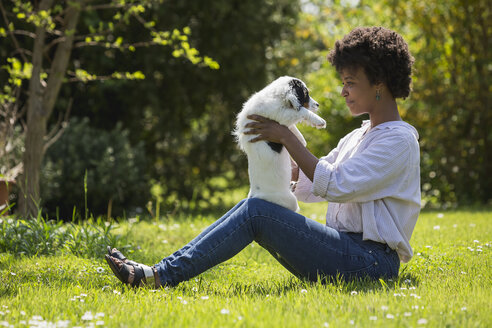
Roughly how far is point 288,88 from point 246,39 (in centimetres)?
551

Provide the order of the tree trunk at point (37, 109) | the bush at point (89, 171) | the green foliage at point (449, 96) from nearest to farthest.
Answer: the tree trunk at point (37, 109), the bush at point (89, 171), the green foliage at point (449, 96)

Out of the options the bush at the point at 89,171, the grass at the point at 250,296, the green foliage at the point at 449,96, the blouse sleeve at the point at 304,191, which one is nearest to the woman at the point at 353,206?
the grass at the point at 250,296

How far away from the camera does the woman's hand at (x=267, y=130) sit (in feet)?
10.4

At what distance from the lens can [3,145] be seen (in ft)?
19.9

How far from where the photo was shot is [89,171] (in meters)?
7.33

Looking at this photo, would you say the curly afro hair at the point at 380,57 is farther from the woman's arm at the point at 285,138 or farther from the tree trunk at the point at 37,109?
the tree trunk at the point at 37,109

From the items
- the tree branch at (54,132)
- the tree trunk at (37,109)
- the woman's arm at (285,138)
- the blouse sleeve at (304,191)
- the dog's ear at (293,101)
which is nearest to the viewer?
the woman's arm at (285,138)

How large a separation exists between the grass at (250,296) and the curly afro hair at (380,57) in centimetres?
116

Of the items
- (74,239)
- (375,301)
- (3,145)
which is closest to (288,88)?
(375,301)

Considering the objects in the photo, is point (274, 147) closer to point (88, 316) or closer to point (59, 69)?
point (88, 316)

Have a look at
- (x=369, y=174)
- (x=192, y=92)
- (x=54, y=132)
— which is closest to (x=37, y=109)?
(x=54, y=132)

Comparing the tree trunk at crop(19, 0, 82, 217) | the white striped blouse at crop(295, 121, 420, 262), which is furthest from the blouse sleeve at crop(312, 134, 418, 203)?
the tree trunk at crop(19, 0, 82, 217)

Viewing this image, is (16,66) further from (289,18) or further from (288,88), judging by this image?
(289,18)

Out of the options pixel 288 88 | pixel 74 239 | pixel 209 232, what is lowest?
pixel 74 239
